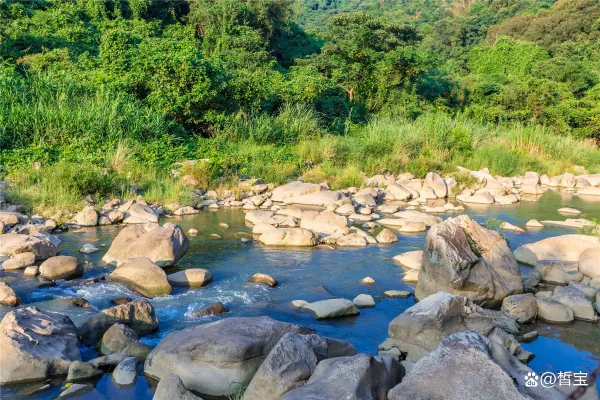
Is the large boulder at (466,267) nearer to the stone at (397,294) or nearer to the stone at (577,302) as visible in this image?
the stone at (397,294)

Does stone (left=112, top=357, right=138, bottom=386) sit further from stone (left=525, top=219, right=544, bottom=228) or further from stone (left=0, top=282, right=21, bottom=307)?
stone (left=525, top=219, right=544, bottom=228)

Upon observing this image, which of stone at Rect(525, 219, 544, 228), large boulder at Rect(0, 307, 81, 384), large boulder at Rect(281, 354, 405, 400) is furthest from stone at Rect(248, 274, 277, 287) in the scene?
stone at Rect(525, 219, 544, 228)

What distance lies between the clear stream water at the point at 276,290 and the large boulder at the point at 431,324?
32 cm

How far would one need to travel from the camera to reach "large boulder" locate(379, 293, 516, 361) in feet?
17.6

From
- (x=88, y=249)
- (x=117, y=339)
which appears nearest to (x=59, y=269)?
(x=88, y=249)

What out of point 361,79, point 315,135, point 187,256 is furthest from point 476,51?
point 187,256

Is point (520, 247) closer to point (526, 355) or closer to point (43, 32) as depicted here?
point (526, 355)

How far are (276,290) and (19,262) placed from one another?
3.56 m

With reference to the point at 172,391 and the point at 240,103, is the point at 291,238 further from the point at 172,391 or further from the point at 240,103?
the point at 240,103

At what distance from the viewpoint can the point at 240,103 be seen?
18.3 m

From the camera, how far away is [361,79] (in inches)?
942

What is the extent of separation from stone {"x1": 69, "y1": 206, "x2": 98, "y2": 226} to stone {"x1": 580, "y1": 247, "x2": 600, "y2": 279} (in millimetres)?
8280

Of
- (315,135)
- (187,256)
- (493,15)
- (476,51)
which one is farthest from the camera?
(493,15)

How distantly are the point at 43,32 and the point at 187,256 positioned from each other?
15786 mm
